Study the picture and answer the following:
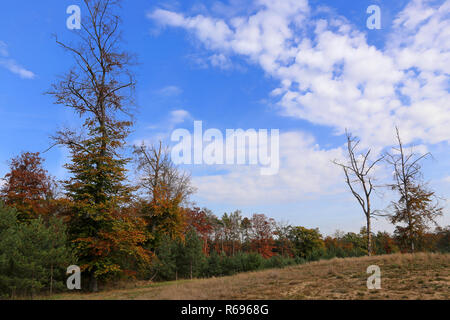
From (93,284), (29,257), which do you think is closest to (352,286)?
(93,284)

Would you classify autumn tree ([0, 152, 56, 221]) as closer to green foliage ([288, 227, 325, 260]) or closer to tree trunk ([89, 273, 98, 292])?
tree trunk ([89, 273, 98, 292])

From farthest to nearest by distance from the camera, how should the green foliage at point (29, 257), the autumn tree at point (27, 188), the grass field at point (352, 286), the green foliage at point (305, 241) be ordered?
the green foliage at point (305, 241)
the autumn tree at point (27, 188)
the green foliage at point (29, 257)
the grass field at point (352, 286)

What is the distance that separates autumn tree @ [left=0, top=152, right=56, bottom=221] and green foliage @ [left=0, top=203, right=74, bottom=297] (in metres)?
15.8

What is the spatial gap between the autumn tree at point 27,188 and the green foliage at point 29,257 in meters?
15.8

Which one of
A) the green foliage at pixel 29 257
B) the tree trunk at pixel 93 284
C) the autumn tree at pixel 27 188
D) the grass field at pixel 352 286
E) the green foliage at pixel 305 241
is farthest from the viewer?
the green foliage at pixel 305 241

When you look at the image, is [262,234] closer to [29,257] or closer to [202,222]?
[202,222]

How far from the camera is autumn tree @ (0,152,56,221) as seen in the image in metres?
29.6

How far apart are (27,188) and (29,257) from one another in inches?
864

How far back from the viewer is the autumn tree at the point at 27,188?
97.2ft

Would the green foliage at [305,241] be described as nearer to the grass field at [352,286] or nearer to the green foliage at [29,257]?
the grass field at [352,286]

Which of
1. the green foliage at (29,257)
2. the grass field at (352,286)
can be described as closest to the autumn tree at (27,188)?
the green foliage at (29,257)

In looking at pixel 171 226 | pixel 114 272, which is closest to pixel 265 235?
pixel 171 226

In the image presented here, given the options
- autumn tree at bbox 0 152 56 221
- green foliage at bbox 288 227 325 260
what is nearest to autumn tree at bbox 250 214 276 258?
green foliage at bbox 288 227 325 260
